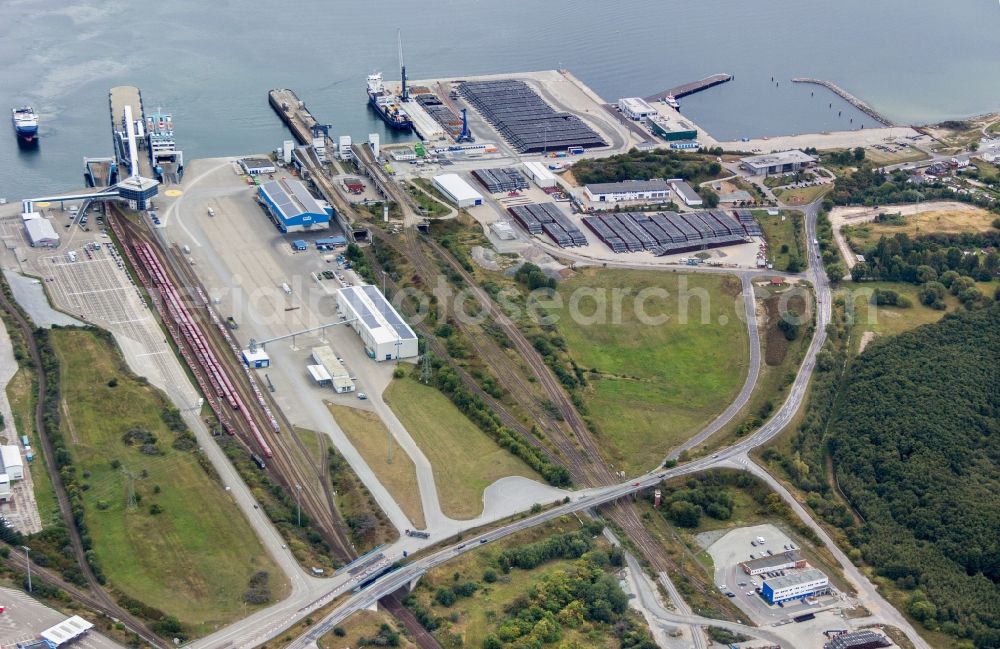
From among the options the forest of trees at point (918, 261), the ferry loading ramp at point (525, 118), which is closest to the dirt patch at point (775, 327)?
the forest of trees at point (918, 261)

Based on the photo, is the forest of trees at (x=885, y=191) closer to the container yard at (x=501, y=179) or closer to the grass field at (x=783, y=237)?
the grass field at (x=783, y=237)

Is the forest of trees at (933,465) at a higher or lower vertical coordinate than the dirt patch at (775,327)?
lower

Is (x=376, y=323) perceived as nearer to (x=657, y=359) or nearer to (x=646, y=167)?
(x=657, y=359)

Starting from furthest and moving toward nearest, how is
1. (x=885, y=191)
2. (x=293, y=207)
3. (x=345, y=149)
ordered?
(x=345, y=149)
(x=885, y=191)
(x=293, y=207)

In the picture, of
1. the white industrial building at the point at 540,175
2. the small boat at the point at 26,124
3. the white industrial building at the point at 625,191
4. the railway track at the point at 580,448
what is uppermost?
the small boat at the point at 26,124

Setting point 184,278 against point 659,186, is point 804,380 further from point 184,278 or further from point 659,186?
point 184,278

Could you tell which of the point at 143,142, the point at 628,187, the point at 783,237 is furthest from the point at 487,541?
the point at 143,142
